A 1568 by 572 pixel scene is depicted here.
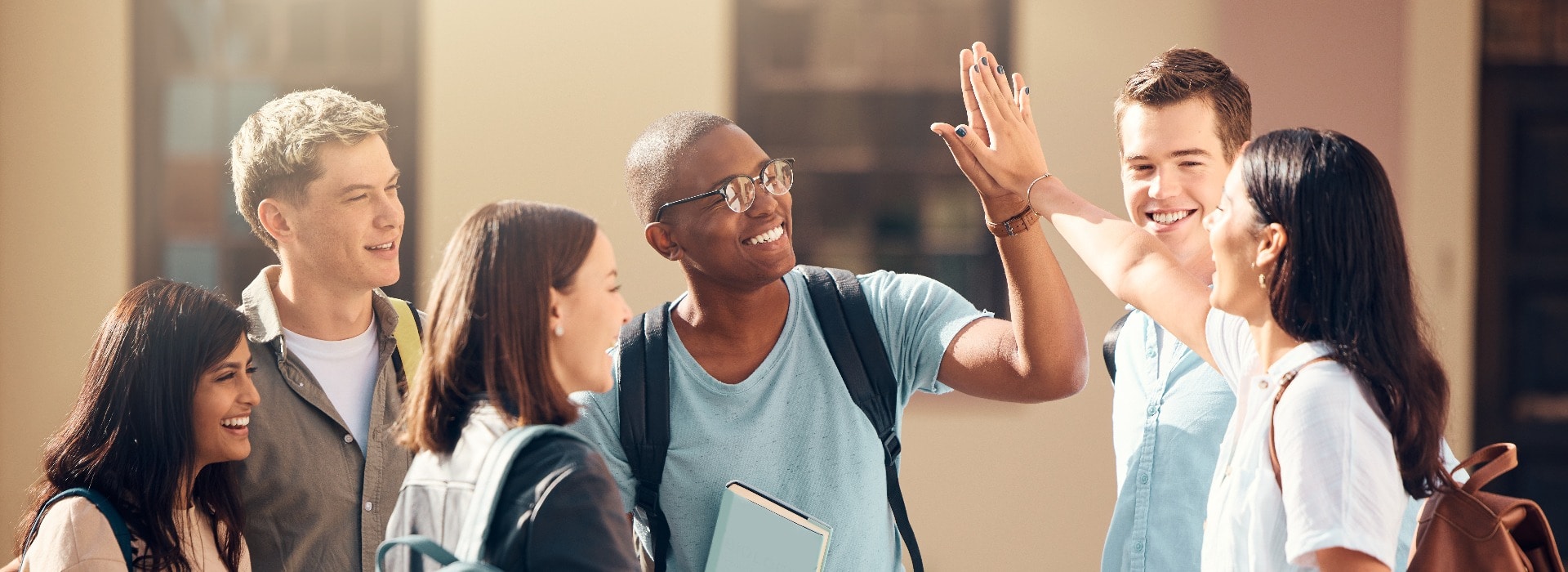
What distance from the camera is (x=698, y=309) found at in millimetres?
2496

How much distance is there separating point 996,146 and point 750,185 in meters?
0.45

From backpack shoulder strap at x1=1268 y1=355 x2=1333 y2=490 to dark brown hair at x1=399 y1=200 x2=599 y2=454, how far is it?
89cm

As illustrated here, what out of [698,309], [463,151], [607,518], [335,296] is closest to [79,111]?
[463,151]

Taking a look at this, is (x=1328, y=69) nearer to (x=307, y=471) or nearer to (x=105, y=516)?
(x=307, y=471)

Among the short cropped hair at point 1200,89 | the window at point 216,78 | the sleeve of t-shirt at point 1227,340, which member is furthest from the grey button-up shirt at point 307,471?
the window at point 216,78

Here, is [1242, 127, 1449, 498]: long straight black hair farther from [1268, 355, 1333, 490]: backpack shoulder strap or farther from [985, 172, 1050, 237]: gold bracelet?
[985, 172, 1050, 237]: gold bracelet

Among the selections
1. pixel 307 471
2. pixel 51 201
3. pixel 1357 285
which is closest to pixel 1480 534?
pixel 1357 285

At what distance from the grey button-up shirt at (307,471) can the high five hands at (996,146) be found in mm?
1163

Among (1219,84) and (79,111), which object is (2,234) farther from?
(1219,84)

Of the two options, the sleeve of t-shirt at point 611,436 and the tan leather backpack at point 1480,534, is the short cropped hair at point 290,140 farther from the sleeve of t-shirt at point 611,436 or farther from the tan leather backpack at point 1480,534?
the tan leather backpack at point 1480,534

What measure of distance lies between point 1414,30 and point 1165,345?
12.0 ft

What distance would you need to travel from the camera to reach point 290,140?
8.84 feet

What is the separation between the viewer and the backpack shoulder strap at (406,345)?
105 inches

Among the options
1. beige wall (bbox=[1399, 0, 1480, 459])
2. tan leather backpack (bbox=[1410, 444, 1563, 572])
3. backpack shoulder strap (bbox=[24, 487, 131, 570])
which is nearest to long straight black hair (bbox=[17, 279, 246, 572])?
backpack shoulder strap (bbox=[24, 487, 131, 570])
